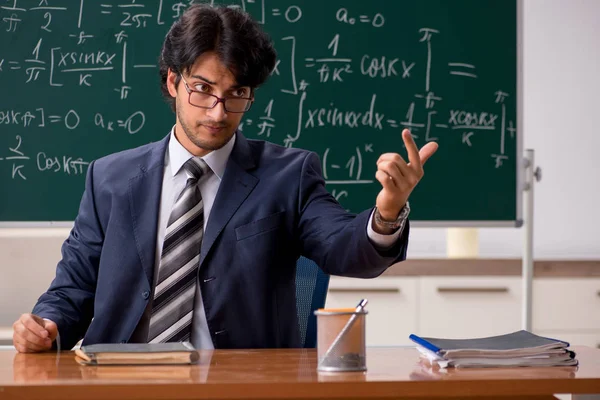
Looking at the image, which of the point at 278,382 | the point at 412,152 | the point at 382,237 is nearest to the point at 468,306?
the point at 382,237

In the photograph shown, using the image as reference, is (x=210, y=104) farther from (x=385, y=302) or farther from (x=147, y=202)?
(x=385, y=302)

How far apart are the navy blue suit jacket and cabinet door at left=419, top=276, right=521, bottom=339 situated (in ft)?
4.74

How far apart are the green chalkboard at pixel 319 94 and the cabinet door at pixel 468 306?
36 centimetres

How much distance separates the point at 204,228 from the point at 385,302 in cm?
157

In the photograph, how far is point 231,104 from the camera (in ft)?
6.15

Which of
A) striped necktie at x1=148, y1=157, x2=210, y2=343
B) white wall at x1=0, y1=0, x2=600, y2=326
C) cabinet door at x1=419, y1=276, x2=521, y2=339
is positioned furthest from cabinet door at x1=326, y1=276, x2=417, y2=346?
striped necktie at x1=148, y1=157, x2=210, y2=343

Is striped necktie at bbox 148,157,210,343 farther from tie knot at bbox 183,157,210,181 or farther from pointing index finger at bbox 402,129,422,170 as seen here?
pointing index finger at bbox 402,129,422,170

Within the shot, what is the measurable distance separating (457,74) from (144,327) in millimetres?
1715

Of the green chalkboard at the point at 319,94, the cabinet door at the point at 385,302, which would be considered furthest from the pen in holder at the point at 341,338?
the cabinet door at the point at 385,302

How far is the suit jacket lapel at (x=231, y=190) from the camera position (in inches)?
71.0

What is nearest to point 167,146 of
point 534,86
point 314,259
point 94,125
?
point 314,259

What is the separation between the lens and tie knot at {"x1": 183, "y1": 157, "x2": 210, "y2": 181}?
1883mm

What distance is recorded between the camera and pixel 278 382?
45.8 inches

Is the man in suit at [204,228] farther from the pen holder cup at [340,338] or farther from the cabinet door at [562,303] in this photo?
the cabinet door at [562,303]
